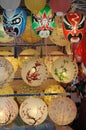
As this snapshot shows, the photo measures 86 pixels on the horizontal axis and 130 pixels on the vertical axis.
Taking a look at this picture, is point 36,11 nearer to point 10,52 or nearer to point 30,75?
point 30,75

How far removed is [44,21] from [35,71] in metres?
0.47

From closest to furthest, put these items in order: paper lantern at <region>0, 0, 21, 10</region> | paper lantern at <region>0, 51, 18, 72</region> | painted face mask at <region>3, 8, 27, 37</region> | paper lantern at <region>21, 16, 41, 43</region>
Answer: paper lantern at <region>0, 0, 21, 10</region> < painted face mask at <region>3, 8, 27, 37</region> < paper lantern at <region>21, 16, 41, 43</region> < paper lantern at <region>0, 51, 18, 72</region>

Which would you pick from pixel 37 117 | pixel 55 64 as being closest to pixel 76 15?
pixel 55 64

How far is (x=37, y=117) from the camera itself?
8.89ft

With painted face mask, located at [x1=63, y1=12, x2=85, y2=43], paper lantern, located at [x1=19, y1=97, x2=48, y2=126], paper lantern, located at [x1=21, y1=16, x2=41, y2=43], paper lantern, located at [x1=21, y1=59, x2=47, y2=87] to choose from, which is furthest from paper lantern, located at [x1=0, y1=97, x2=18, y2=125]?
painted face mask, located at [x1=63, y1=12, x2=85, y2=43]

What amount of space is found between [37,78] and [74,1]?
754 millimetres

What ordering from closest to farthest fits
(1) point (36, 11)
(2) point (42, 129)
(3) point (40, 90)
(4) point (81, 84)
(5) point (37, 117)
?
(1) point (36, 11) < (5) point (37, 117) < (3) point (40, 90) < (2) point (42, 129) < (4) point (81, 84)

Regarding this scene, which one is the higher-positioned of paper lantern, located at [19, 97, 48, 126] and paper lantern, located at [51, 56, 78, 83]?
paper lantern, located at [51, 56, 78, 83]

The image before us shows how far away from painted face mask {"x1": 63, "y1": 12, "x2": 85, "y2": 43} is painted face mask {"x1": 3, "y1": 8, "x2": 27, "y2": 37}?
0.34 metres

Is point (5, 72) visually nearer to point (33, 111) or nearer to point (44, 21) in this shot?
point (33, 111)

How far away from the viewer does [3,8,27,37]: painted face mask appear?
8.24 ft

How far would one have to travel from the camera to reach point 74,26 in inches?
101

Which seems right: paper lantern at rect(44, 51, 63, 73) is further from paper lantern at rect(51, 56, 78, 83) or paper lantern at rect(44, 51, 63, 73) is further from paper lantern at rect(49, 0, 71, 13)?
paper lantern at rect(49, 0, 71, 13)

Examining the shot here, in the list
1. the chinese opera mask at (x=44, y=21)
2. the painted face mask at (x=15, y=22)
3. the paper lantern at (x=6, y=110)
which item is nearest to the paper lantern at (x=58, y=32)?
the chinese opera mask at (x=44, y=21)
